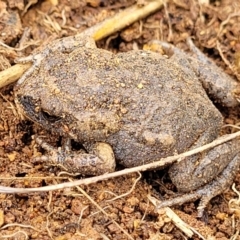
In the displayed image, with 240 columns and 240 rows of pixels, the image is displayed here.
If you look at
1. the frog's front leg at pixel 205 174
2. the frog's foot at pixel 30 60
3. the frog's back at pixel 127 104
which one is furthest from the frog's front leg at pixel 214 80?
the frog's foot at pixel 30 60

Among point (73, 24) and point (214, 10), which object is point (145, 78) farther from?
point (214, 10)

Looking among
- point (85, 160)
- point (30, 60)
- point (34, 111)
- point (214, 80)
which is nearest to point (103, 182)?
point (85, 160)

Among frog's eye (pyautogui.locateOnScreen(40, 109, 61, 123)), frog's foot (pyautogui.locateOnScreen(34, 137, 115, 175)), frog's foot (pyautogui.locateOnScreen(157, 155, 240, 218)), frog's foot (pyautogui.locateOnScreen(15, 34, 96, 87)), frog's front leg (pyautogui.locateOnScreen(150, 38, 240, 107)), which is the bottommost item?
frog's foot (pyautogui.locateOnScreen(157, 155, 240, 218))

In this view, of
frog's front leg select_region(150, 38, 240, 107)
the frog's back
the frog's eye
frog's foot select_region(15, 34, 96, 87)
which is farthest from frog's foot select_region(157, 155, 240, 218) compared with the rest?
frog's foot select_region(15, 34, 96, 87)

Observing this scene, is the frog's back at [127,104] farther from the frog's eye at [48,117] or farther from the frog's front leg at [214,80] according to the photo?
the frog's front leg at [214,80]

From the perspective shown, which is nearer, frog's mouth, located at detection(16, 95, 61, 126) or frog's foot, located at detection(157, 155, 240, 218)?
frog's mouth, located at detection(16, 95, 61, 126)

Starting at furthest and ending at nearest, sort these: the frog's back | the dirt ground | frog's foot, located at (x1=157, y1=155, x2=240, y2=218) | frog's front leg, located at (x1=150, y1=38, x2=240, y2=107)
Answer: frog's front leg, located at (x1=150, y1=38, x2=240, y2=107)
frog's foot, located at (x1=157, y1=155, x2=240, y2=218)
the frog's back
the dirt ground

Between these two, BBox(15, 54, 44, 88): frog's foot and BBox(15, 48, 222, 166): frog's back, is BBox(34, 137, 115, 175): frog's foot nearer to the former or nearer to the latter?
BBox(15, 48, 222, 166): frog's back
